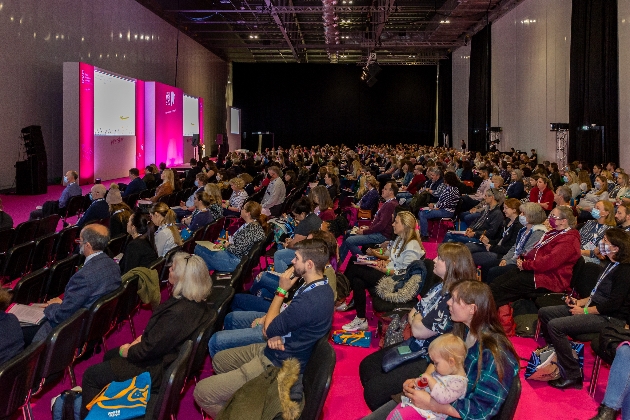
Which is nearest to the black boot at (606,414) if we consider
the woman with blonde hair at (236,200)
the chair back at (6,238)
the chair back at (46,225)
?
the chair back at (6,238)

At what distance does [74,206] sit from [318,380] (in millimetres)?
8271

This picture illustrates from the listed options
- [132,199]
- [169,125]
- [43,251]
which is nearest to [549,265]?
[43,251]

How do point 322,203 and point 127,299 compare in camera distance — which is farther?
point 322,203

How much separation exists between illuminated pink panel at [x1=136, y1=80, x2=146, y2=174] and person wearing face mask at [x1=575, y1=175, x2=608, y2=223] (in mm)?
14597

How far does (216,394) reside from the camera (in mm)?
3414

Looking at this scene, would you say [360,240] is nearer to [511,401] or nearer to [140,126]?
[511,401]

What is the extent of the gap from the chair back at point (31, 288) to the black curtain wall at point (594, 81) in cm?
1339

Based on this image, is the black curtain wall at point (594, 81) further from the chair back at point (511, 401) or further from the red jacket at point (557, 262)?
the chair back at point (511, 401)

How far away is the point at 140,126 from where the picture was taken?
2073cm

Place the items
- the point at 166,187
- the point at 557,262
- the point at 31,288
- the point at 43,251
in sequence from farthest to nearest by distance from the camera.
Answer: the point at 166,187 < the point at 43,251 < the point at 557,262 < the point at 31,288

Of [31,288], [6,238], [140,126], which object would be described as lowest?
[31,288]

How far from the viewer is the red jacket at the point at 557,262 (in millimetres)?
5383

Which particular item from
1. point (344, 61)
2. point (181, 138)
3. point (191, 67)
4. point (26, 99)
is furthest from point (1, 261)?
point (344, 61)

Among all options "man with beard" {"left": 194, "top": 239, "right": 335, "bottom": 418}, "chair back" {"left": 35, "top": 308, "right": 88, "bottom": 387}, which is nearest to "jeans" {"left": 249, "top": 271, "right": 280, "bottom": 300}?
"man with beard" {"left": 194, "top": 239, "right": 335, "bottom": 418}
